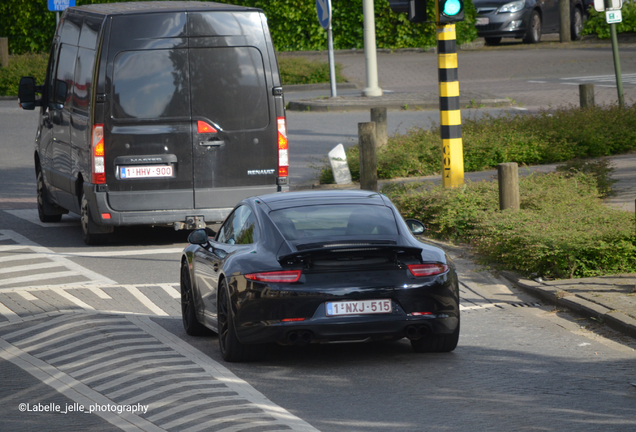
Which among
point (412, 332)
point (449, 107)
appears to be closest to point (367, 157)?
point (449, 107)

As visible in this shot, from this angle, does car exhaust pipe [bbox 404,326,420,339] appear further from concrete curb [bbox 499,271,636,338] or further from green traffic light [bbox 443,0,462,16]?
green traffic light [bbox 443,0,462,16]

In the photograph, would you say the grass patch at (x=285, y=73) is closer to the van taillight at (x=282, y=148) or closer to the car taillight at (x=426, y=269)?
the van taillight at (x=282, y=148)

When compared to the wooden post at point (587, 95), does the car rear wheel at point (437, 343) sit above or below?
below

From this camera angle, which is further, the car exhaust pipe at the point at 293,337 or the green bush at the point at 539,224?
the green bush at the point at 539,224

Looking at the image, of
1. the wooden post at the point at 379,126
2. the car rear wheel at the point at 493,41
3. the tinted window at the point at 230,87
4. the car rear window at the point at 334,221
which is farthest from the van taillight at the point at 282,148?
the car rear wheel at the point at 493,41

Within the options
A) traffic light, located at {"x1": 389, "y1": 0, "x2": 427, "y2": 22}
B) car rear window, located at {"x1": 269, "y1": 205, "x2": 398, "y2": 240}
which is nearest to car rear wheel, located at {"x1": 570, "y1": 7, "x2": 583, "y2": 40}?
traffic light, located at {"x1": 389, "y1": 0, "x2": 427, "y2": 22}

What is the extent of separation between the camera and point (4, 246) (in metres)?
13.3

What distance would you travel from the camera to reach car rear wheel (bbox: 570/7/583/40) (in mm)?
38200

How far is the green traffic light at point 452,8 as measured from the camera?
13.0m

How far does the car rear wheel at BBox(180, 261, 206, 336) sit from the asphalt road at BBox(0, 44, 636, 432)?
0.08 m

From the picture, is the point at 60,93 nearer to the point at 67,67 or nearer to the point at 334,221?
the point at 67,67

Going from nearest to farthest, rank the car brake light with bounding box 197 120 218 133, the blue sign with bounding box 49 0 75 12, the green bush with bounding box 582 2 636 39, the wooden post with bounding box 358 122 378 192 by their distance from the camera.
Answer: the car brake light with bounding box 197 120 218 133 → the wooden post with bounding box 358 122 378 192 → the blue sign with bounding box 49 0 75 12 → the green bush with bounding box 582 2 636 39

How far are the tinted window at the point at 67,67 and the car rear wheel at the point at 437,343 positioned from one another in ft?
23.5

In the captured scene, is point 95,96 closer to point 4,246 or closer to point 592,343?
point 4,246
